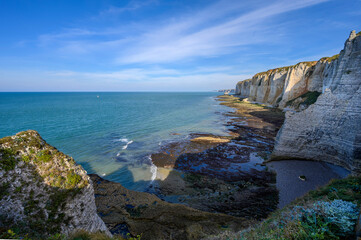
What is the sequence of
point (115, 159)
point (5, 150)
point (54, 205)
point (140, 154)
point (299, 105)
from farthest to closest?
point (299, 105)
point (140, 154)
point (115, 159)
point (54, 205)
point (5, 150)

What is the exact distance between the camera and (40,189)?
Result: 6.23 meters

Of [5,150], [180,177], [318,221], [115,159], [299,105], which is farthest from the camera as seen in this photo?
[299,105]

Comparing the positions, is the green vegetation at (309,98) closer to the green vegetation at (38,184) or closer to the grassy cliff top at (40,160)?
the grassy cliff top at (40,160)

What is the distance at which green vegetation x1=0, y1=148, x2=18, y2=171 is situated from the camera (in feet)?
18.6

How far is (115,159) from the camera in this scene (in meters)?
22.1

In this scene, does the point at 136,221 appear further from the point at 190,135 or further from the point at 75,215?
the point at 190,135

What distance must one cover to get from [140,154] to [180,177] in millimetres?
8646

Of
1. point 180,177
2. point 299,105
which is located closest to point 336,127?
point 180,177

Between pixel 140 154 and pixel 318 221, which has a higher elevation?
pixel 318 221

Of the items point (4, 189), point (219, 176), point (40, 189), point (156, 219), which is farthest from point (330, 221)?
point (219, 176)

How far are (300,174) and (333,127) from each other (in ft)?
17.8

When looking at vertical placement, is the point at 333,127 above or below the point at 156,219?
above

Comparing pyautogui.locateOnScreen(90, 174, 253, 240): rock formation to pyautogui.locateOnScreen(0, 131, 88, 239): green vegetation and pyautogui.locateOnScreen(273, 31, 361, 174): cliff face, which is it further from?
pyautogui.locateOnScreen(273, 31, 361, 174): cliff face

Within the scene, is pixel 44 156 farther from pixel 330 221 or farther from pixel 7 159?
pixel 330 221
